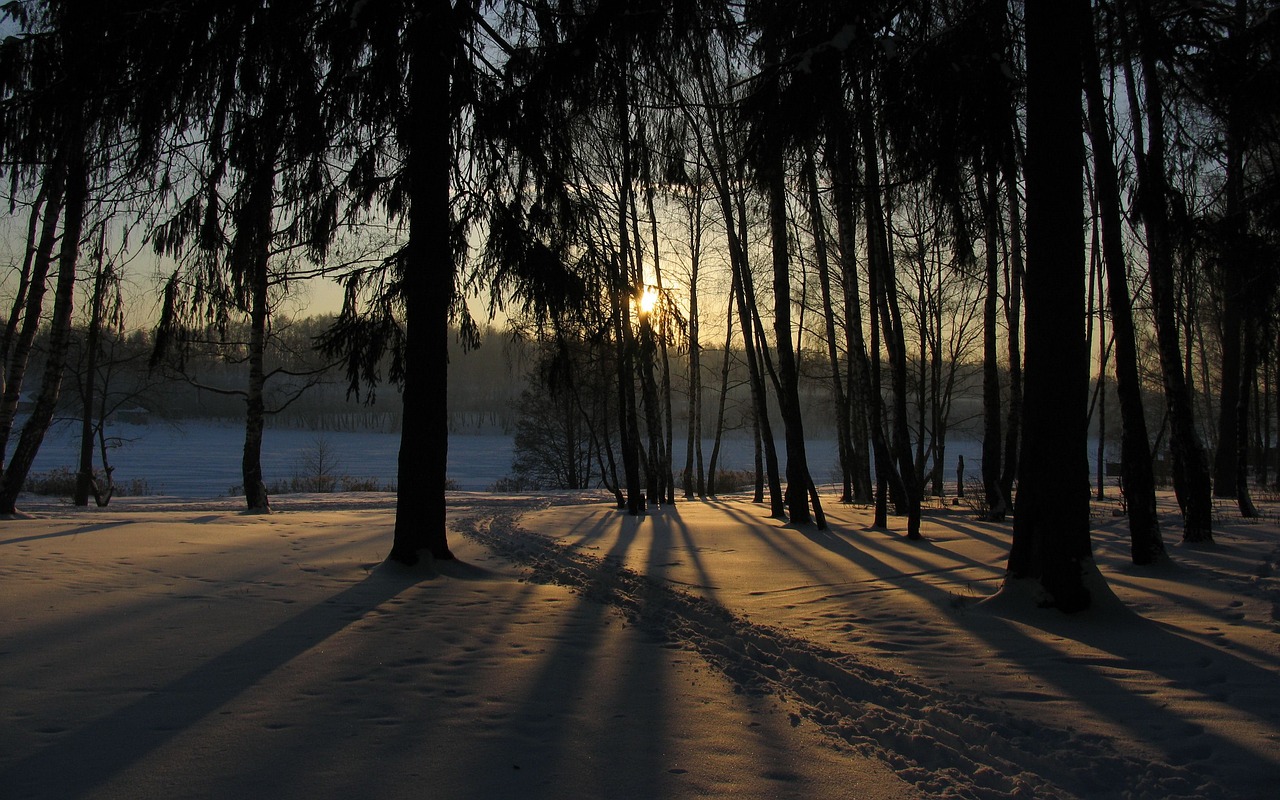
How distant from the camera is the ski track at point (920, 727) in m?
2.64

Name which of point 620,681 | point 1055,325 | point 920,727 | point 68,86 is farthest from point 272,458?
point 920,727

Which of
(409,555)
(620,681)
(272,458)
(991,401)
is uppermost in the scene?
(991,401)

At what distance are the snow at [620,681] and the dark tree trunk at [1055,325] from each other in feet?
1.12

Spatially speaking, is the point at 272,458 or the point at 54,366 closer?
the point at 54,366

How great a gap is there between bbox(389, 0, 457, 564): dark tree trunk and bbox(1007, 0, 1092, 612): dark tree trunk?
4.59 meters

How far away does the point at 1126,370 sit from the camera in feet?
23.1

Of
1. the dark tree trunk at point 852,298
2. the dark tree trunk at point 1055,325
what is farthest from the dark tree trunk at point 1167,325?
the dark tree trunk at point 1055,325

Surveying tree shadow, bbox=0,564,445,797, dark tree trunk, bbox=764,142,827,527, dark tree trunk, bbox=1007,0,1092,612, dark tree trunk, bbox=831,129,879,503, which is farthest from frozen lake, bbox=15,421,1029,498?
dark tree trunk, bbox=1007,0,1092,612

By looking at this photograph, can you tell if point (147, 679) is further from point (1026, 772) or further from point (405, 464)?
point (1026, 772)

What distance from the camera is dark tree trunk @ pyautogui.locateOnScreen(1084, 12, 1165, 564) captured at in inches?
265

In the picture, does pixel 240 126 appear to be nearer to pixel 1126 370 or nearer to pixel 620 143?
pixel 620 143

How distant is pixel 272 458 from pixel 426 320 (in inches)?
1964

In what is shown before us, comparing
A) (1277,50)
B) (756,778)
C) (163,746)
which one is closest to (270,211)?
(163,746)

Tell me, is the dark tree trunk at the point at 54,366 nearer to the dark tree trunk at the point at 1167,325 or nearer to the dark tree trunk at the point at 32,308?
the dark tree trunk at the point at 32,308
